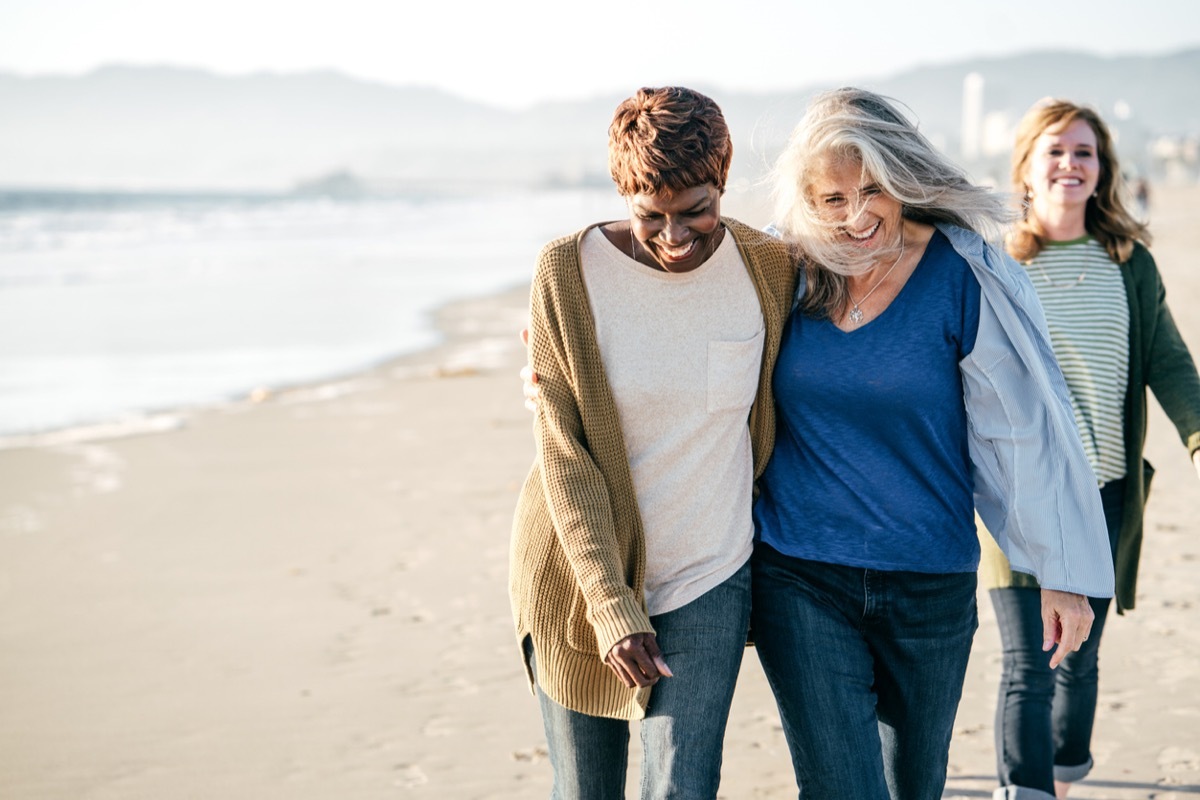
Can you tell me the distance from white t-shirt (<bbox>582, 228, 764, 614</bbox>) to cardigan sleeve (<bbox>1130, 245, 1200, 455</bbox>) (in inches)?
61.9

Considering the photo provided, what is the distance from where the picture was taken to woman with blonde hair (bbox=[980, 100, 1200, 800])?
3.23 metres

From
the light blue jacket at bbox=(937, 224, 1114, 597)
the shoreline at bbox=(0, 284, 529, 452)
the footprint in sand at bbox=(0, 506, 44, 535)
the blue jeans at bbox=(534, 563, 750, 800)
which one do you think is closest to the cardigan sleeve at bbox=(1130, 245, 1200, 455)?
the light blue jacket at bbox=(937, 224, 1114, 597)

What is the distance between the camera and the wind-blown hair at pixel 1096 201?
348cm

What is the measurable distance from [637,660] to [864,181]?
42.5 inches

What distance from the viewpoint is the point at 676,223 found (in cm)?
231

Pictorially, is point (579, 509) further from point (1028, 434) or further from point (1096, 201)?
point (1096, 201)

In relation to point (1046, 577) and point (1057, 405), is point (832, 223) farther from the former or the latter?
point (1046, 577)

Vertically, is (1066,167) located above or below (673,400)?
above

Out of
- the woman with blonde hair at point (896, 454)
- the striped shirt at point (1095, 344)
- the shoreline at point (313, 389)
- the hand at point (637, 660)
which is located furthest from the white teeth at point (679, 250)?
the shoreline at point (313, 389)

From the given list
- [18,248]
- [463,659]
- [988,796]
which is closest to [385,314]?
[463,659]

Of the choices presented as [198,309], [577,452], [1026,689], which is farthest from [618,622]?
[198,309]

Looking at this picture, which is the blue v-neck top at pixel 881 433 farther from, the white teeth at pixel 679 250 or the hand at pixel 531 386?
the hand at pixel 531 386

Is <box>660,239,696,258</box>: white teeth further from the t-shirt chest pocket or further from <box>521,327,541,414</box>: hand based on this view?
<box>521,327,541,414</box>: hand

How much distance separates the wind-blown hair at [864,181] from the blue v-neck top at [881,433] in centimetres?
10
